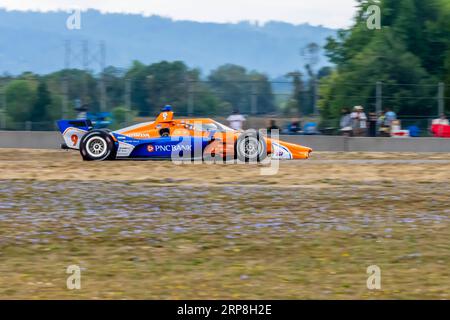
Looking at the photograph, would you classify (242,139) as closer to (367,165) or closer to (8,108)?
(367,165)

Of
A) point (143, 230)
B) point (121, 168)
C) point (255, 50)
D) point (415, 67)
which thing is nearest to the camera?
point (143, 230)

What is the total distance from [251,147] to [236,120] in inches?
327

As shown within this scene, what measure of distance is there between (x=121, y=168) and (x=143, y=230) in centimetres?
818

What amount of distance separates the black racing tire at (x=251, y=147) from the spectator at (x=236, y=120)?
26.6 feet

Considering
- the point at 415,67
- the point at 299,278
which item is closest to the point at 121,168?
the point at 299,278

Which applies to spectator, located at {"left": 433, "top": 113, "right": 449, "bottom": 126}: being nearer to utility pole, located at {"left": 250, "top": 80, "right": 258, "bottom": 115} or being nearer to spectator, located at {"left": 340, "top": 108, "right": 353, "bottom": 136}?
spectator, located at {"left": 340, "top": 108, "right": 353, "bottom": 136}

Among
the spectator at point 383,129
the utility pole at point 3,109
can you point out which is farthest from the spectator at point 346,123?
the utility pole at point 3,109

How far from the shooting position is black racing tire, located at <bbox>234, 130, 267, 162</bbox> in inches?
764

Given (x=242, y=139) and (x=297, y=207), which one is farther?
(x=242, y=139)

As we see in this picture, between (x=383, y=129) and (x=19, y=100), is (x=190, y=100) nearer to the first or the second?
(x=19, y=100)

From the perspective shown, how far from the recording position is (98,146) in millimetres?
20156

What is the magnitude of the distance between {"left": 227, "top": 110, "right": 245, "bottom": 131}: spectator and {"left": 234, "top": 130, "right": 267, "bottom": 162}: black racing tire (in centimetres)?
810

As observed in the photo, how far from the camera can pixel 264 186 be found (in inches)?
598

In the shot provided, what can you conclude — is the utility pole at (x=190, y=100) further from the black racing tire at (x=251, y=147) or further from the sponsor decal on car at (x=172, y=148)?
the black racing tire at (x=251, y=147)
